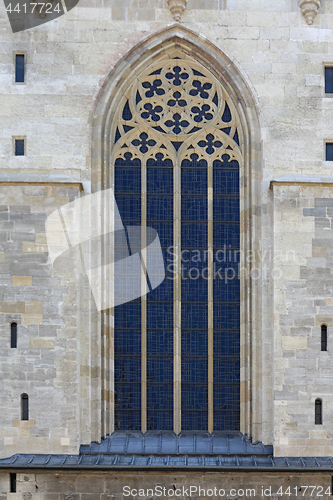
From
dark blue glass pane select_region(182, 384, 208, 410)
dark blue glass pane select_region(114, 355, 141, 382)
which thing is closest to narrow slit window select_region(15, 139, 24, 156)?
dark blue glass pane select_region(114, 355, 141, 382)

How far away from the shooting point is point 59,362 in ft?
46.5

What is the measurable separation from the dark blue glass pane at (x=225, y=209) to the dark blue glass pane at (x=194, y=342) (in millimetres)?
2499

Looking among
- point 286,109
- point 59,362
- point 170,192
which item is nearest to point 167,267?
point 170,192

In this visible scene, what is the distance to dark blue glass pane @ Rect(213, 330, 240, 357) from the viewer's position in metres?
15.1

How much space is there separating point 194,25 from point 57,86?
10.7 ft

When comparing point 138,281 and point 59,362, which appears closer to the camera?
point 59,362

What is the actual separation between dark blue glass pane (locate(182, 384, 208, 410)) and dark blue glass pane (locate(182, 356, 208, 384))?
4.2 inches

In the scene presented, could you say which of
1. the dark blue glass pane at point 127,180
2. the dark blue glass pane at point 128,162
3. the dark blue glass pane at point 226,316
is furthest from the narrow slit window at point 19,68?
the dark blue glass pane at point 226,316

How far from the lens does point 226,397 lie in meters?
15.0

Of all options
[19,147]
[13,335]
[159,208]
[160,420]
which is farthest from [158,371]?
[19,147]

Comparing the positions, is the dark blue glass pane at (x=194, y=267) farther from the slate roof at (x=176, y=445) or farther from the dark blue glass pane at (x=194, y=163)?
the slate roof at (x=176, y=445)

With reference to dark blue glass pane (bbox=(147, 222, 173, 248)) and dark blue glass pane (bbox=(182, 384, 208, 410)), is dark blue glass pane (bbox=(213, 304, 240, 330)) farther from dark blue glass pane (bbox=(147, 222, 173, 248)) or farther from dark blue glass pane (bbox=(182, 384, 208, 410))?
dark blue glass pane (bbox=(147, 222, 173, 248))

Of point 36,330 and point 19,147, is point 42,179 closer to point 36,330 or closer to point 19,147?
point 19,147

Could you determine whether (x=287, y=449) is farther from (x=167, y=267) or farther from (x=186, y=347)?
(x=167, y=267)
